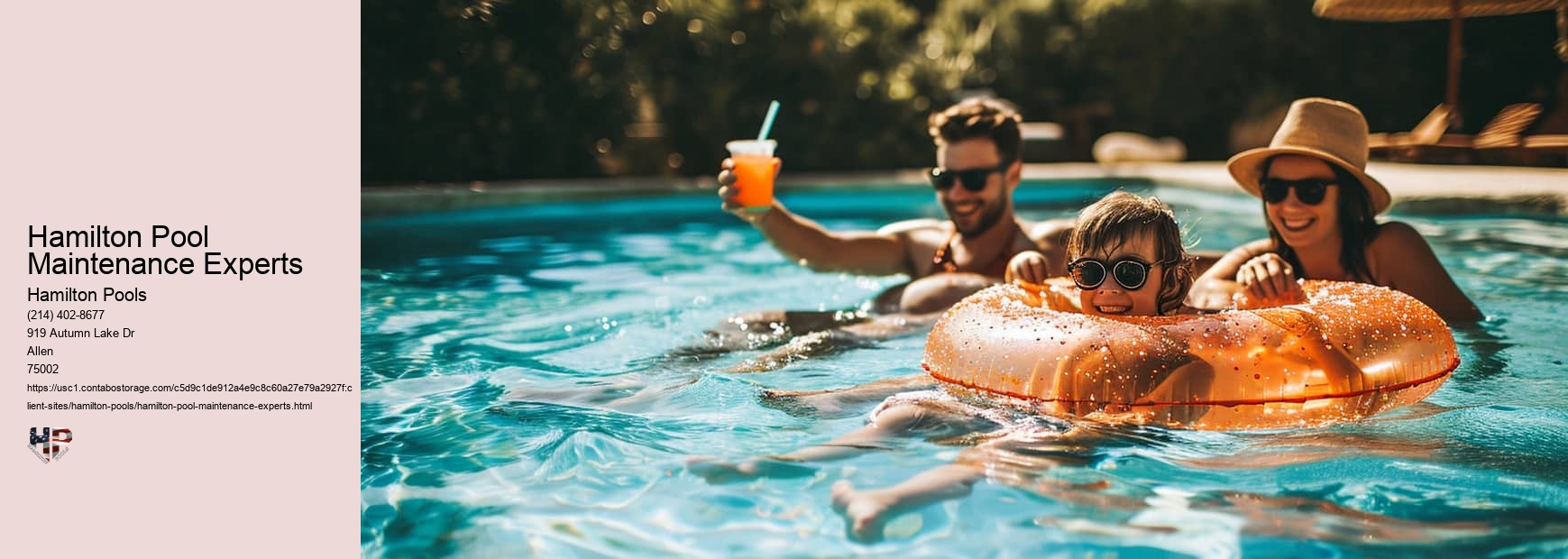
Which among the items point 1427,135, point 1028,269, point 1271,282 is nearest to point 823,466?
point 1028,269

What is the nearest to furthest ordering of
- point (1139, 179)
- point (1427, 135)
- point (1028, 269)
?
point (1028, 269)
point (1427, 135)
point (1139, 179)

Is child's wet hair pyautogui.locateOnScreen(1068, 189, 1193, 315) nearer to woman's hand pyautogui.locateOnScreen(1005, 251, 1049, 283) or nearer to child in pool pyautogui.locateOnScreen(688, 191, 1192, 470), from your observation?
child in pool pyautogui.locateOnScreen(688, 191, 1192, 470)

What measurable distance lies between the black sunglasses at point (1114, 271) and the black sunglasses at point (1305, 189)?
1201mm

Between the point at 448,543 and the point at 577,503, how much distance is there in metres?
0.32

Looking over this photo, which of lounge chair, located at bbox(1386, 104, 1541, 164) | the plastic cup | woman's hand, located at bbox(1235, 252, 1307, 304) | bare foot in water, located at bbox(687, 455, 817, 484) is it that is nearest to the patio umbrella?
lounge chair, located at bbox(1386, 104, 1541, 164)

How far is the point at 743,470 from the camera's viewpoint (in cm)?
285

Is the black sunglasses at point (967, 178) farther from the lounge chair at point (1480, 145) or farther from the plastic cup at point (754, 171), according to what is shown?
the lounge chair at point (1480, 145)

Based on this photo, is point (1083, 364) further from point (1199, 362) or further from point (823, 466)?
point (823, 466)

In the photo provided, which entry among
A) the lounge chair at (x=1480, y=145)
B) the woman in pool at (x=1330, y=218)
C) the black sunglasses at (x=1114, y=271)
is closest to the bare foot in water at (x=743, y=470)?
the black sunglasses at (x=1114, y=271)

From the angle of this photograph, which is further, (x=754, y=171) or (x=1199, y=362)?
(x=754, y=171)

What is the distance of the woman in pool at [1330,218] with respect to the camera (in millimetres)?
4035

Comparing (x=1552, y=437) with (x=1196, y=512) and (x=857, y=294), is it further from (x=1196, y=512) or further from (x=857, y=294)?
(x=857, y=294)

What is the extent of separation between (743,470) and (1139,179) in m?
9.95

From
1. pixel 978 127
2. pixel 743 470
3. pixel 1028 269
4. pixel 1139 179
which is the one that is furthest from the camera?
pixel 1139 179
